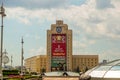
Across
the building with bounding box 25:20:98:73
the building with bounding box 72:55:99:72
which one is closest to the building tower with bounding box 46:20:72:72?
the building with bounding box 25:20:98:73

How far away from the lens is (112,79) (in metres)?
8.88

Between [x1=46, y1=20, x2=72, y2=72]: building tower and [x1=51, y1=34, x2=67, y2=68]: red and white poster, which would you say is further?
[x1=46, y1=20, x2=72, y2=72]: building tower

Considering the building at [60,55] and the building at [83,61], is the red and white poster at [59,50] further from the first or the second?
the building at [83,61]

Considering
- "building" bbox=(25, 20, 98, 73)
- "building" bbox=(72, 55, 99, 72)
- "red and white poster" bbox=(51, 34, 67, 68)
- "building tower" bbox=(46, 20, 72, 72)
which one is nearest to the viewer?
"red and white poster" bbox=(51, 34, 67, 68)

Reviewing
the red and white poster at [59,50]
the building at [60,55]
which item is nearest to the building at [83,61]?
the building at [60,55]

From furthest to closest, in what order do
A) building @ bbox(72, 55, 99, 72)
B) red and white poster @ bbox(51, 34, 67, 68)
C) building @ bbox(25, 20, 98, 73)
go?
building @ bbox(72, 55, 99, 72) → building @ bbox(25, 20, 98, 73) → red and white poster @ bbox(51, 34, 67, 68)

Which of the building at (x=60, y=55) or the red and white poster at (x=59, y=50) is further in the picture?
the building at (x=60, y=55)

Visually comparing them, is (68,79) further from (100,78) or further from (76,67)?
(76,67)

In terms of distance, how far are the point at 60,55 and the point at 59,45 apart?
3.27m

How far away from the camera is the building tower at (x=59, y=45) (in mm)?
121812

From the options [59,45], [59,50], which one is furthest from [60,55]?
[59,45]

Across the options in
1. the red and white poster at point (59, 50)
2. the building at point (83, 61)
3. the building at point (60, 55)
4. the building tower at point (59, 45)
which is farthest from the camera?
the building at point (83, 61)

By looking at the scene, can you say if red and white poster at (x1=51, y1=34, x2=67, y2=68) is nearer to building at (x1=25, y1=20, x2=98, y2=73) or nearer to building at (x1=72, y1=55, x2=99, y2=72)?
building at (x1=25, y1=20, x2=98, y2=73)

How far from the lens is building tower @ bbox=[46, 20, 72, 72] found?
12181cm
